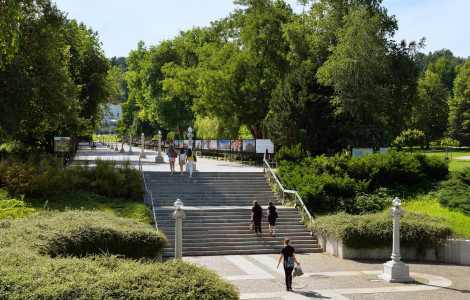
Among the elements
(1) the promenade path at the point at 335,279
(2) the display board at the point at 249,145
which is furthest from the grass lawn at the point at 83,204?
(2) the display board at the point at 249,145

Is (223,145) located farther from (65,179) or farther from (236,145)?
(65,179)

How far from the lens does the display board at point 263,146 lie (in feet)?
122

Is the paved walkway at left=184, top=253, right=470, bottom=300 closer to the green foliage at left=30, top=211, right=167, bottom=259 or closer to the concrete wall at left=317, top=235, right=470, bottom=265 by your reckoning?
the concrete wall at left=317, top=235, right=470, bottom=265

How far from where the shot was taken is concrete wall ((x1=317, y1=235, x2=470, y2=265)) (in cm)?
1675

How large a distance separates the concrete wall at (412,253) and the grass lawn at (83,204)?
292 inches

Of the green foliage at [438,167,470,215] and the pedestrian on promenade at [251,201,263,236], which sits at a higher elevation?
the green foliage at [438,167,470,215]

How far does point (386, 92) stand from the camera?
32469mm

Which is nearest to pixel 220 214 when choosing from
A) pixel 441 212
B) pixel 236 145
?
pixel 441 212

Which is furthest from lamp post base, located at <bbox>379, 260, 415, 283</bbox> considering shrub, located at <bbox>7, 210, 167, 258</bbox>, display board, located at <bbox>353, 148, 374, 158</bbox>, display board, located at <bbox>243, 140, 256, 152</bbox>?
display board, located at <bbox>243, 140, 256, 152</bbox>

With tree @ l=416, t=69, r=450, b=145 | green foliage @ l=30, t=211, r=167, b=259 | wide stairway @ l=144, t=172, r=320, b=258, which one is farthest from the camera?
tree @ l=416, t=69, r=450, b=145

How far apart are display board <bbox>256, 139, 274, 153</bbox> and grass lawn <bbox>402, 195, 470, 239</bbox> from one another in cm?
1576

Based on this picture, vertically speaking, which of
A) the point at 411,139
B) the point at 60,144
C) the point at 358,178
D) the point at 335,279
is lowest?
the point at 335,279

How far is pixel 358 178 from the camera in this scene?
24.4 metres

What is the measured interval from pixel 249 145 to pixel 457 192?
19.8m
